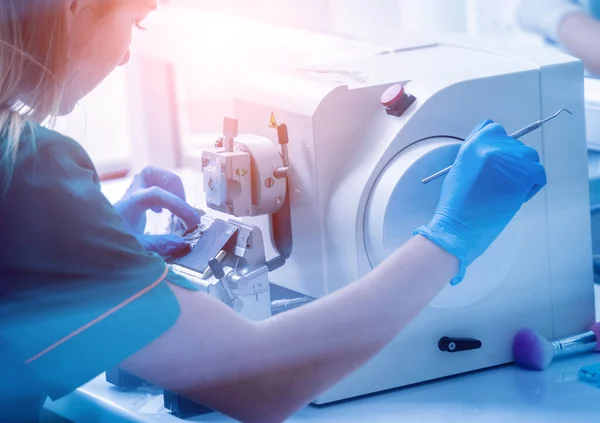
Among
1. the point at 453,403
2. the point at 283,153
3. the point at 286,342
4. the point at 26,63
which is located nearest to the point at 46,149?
the point at 26,63

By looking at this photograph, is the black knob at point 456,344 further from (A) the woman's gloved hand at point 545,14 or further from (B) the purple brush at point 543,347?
(A) the woman's gloved hand at point 545,14

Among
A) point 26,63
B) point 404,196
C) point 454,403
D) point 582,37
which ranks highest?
point 582,37

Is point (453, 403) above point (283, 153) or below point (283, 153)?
below

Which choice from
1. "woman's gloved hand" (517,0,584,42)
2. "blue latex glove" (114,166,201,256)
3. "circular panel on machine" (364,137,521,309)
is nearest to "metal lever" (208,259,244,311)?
"blue latex glove" (114,166,201,256)

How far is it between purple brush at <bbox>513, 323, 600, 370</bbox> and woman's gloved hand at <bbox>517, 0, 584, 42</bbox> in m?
1.56

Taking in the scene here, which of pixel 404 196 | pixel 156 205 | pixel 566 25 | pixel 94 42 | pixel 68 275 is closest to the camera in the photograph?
pixel 68 275

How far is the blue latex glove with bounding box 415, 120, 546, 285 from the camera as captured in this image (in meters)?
1.04

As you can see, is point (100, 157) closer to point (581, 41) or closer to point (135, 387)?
point (581, 41)

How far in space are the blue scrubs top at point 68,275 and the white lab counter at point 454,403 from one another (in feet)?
1.14

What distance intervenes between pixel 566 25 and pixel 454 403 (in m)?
1.73

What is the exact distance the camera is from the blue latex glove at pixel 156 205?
1275mm

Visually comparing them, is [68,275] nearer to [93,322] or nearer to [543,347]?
[93,322]

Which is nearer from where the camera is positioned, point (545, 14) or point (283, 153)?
point (283, 153)

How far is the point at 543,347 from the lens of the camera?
4.11ft
